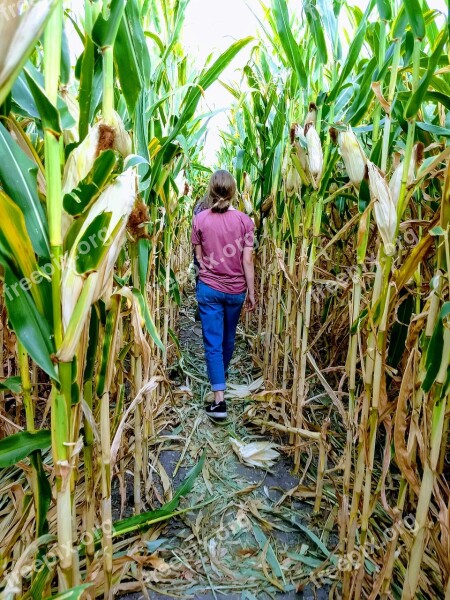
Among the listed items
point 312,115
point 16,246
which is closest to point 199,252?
point 312,115

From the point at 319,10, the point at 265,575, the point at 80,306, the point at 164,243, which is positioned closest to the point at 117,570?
the point at 265,575

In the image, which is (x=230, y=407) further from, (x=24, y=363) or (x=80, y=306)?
(x=80, y=306)

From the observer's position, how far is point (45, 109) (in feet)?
1.76

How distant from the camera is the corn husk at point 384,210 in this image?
2.59ft

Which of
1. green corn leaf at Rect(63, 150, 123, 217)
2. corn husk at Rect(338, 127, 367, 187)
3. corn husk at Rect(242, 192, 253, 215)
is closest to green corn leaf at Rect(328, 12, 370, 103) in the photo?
corn husk at Rect(338, 127, 367, 187)

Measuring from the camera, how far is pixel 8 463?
605 millimetres

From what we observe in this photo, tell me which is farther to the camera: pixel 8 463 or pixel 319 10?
pixel 319 10

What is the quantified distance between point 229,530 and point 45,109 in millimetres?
1217

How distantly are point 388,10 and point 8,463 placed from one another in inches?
43.0

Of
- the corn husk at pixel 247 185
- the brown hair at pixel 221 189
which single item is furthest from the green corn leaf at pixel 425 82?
the corn husk at pixel 247 185

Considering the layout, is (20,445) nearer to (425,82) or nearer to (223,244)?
(425,82)

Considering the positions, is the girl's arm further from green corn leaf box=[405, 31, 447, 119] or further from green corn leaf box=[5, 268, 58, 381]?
green corn leaf box=[5, 268, 58, 381]

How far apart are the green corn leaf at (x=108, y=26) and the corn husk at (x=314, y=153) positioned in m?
0.72

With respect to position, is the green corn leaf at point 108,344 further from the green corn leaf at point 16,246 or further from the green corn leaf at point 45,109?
the green corn leaf at point 45,109
